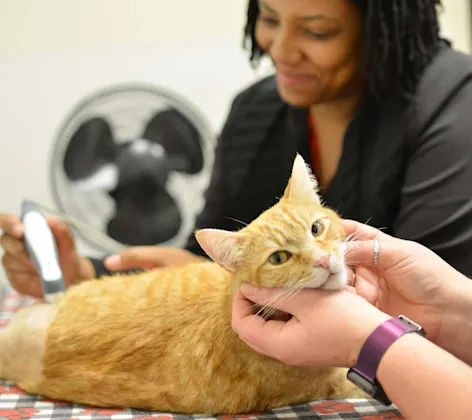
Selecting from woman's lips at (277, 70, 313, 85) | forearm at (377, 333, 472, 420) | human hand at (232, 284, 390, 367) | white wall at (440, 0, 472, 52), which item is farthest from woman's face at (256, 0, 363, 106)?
white wall at (440, 0, 472, 52)

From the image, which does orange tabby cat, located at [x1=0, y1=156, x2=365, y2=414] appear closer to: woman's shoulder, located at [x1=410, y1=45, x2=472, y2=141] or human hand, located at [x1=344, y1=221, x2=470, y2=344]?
human hand, located at [x1=344, y1=221, x2=470, y2=344]

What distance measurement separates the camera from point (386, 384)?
2.27ft

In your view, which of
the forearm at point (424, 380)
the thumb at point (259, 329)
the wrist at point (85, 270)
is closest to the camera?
the forearm at point (424, 380)

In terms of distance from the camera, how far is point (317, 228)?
864 millimetres

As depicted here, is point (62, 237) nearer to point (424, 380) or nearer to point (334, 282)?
point (334, 282)

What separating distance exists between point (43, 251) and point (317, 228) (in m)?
0.56

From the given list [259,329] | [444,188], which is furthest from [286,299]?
[444,188]

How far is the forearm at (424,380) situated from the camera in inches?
25.9

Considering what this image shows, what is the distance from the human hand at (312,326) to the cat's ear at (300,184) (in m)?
0.19

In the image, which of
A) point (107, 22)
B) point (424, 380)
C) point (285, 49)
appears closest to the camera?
point (424, 380)

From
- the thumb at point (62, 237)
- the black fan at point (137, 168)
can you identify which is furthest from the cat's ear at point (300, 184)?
the black fan at point (137, 168)

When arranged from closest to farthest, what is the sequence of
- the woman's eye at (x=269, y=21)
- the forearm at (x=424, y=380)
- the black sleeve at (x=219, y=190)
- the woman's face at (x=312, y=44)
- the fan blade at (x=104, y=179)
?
the forearm at (x=424, y=380)
the woman's face at (x=312, y=44)
the woman's eye at (x=269, y=21)
the black sleeve at (x=219, y=190)
the fan blade at (x=104, y=179)

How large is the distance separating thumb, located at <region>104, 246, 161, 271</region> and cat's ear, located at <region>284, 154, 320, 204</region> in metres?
0.53

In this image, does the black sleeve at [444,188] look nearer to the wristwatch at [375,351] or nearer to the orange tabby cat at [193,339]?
the orange tabby cat at [193,339]
